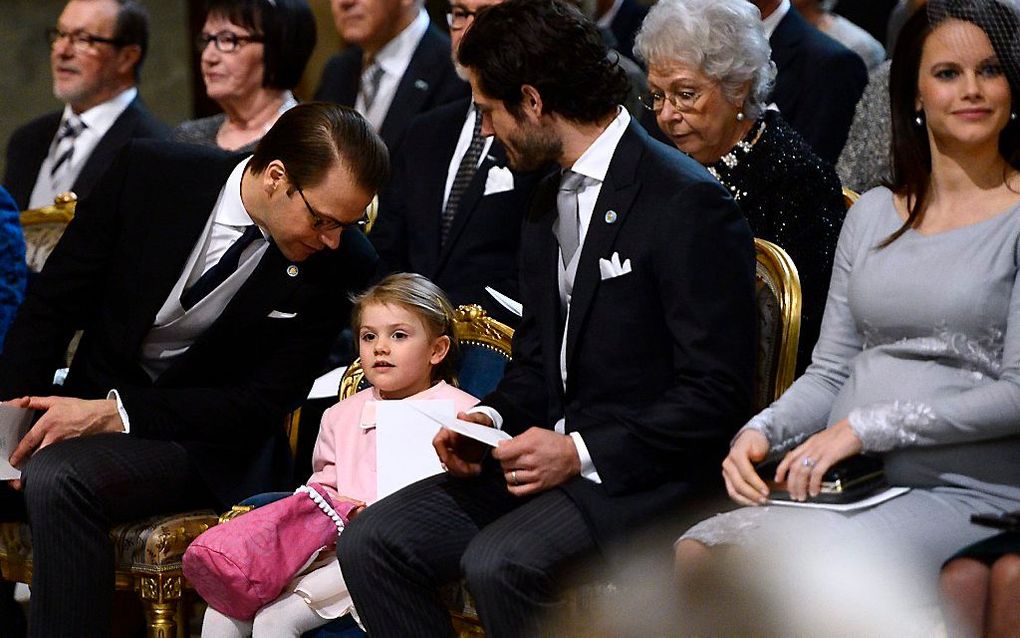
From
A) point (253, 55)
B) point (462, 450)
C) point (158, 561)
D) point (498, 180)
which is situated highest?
point (253, 55)

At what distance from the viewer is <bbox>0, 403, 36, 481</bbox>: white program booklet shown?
336cm

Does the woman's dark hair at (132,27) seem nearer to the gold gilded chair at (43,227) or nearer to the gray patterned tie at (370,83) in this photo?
the gray patterned tie at (370,83)

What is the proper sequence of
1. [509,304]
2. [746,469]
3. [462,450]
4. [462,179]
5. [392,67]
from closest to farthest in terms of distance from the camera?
1. [746,469]
2. [462,450]
3. [509,304]
4. [462,179]
5. [392,67]

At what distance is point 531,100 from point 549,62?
0.28 ft

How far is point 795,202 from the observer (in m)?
3.37

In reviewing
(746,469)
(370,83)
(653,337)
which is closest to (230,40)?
(370,83)

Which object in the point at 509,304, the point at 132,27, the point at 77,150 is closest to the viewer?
the point at 509,304

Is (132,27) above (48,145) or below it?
above

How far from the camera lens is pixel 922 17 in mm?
2717

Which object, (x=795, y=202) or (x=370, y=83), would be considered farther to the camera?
(x=370, y=83)

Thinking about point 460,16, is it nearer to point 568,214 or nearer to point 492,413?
point 568,214

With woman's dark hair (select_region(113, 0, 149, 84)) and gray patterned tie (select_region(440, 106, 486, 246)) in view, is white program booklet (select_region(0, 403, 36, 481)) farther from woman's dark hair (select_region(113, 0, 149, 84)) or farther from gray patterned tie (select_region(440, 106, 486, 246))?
woman's dark hair (select_region(113, 0, 149, 84))

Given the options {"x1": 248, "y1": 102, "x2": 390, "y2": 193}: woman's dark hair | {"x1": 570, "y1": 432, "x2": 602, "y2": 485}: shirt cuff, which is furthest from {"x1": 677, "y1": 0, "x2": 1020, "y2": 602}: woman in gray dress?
{"x1": 248, "y1": 102, "x2": 390, "y2": 193}: woman's dark hair

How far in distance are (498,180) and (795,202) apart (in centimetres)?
90
